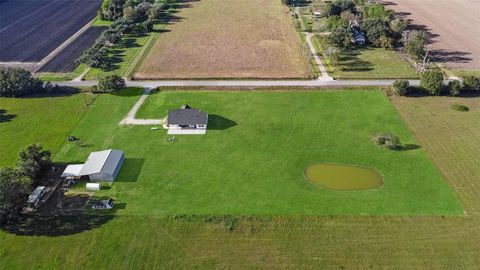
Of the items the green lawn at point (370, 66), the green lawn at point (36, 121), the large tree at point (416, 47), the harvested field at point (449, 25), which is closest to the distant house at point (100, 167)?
the green lawn at point (36, 121)

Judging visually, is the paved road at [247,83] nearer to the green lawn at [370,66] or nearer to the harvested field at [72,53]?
the green lawn at [370,66]

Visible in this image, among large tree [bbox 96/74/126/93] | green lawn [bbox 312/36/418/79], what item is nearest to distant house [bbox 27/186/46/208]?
large tree [bbox 96/74/126/93]


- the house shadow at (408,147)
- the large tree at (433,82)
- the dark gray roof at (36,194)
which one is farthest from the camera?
the large tree at (433,82)

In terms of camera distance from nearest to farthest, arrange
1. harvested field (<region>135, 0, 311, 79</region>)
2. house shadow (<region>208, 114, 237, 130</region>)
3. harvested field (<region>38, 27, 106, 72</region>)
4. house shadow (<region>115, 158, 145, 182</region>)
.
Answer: house shadow (<region>115, 158, 145, 182</region>) → house shadow (<region>208, 114, 237, 130</region>) → harvested field (<region>135, 0, 311, 79</region>) → harvested field (<region>38, 27, 106, 72</region>)

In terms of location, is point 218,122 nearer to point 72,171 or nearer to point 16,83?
point 72,171

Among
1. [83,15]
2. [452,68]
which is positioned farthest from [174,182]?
[83,15]

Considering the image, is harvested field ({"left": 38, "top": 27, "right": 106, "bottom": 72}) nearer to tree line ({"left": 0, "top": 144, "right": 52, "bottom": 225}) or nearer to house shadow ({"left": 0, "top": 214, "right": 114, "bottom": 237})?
tree line ({"left": 0, "top": 144, "right": 52, "bottom": 225})
